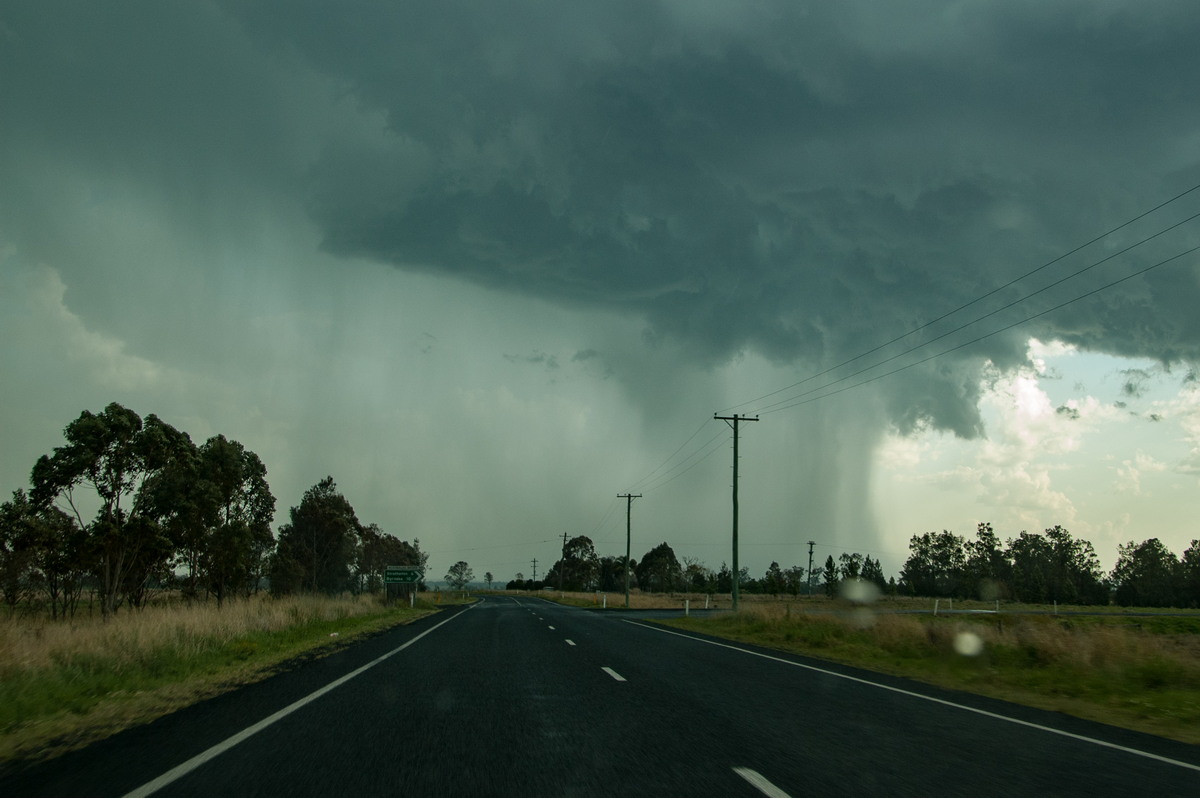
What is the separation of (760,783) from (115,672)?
10.8 metres

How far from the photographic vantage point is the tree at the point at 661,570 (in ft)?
568

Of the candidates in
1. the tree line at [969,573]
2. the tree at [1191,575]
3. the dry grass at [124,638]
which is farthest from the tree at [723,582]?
the dry grass at [124,638]

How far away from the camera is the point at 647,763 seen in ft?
20.7

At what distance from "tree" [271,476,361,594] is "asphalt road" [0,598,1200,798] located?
70.0m

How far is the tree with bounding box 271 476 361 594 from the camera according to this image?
78.4 meters

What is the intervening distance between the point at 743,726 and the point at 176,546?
42.6 m

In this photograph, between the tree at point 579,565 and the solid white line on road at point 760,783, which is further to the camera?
the tree at point 579,565

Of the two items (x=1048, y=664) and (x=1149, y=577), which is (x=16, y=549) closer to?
(x=1048, y=664)

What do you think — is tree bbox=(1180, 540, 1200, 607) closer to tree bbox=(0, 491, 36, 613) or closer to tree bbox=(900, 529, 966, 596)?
tree bbox=(900, 529, 966, 596)

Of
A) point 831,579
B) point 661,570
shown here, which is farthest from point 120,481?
point 661,570

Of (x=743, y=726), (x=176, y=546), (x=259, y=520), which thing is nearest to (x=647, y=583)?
(x=259, y=520)

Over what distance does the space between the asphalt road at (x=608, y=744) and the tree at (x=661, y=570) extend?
537 ft

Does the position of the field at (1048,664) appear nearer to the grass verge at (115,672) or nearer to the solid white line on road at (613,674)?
the solid white line on road at (613,674)

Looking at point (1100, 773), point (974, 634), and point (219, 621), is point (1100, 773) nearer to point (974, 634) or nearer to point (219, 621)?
point (974, 634)
